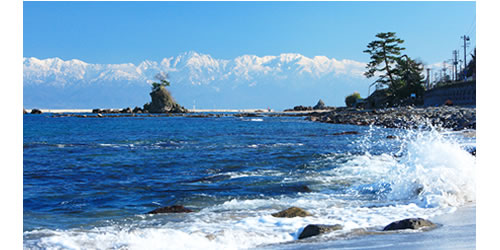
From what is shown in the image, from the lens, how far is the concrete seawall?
43.9 meters

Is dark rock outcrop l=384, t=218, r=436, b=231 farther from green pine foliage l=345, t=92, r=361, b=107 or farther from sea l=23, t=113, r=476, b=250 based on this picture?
green pine foliage l=345, t=92, r=361, b=107

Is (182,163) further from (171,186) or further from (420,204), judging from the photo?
(420,204)

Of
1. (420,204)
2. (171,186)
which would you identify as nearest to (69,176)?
(171,186)

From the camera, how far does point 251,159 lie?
1681cm

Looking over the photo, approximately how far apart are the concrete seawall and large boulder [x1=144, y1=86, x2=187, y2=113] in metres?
83.9

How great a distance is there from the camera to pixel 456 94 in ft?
159

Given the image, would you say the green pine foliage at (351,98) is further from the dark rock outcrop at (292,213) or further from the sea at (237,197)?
the dark rock outcrop at (292,213)

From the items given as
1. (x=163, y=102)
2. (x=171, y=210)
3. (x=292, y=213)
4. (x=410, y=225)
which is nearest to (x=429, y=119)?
(x=292, y=213)

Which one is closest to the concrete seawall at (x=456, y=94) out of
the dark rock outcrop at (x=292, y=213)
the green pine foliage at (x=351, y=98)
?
the dark rock outcrop at (x=292, y=213)

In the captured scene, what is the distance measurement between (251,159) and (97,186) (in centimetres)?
655

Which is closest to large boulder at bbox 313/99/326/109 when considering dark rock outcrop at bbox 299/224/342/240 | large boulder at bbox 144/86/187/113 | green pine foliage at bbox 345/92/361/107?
green pine foliage at bbox 345/92/361/107

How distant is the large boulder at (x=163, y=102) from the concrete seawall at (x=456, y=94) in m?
83.9

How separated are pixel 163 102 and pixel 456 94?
9335 centimetres

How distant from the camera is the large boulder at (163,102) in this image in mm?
129625
